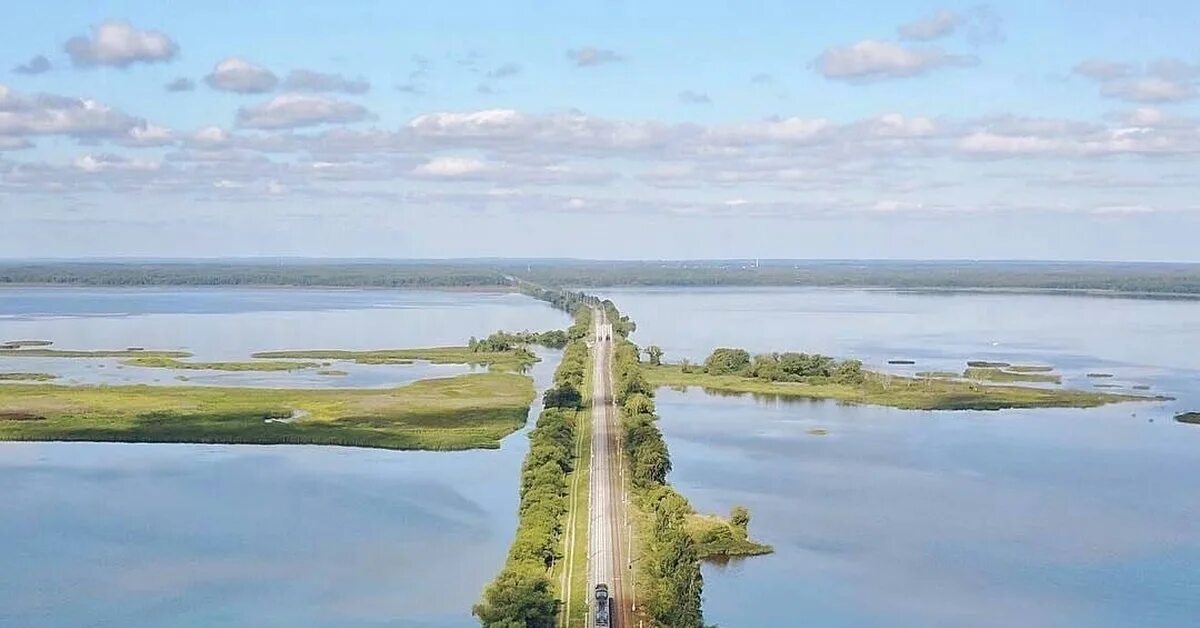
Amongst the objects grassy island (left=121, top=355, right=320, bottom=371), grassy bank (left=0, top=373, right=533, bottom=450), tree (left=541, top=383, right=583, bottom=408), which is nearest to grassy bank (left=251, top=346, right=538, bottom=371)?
grassy island (left=121, top=355, right=320, bottom=371)

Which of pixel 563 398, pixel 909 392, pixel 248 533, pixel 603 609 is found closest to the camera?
pixel 603 609

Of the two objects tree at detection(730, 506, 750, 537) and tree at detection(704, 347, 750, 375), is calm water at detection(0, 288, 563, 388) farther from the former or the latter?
tree at detection(730, 506, 750, 537)

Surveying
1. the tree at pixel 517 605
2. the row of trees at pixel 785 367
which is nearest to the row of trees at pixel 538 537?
the tree at pixel 517 605

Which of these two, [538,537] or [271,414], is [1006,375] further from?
[538,537]

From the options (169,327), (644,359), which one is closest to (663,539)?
(644,359)

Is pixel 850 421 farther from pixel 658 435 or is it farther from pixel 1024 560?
pixel 1024 560

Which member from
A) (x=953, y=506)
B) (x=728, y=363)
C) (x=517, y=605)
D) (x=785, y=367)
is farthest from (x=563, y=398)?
(x=517, y=605)

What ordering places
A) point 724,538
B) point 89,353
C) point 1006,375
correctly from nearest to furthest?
point 724,538
point 1006,375
point 89,353
